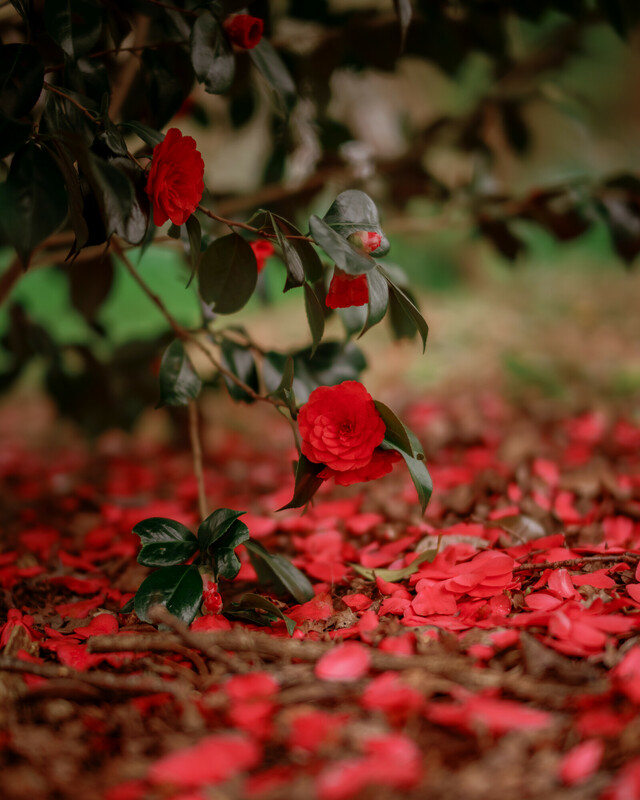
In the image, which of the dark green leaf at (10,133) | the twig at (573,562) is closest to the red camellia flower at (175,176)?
the dark green leaf at (10,133)

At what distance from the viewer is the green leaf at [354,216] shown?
632 mm

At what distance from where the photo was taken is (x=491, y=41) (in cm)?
125

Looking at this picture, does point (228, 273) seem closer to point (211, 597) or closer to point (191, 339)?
point (191, 339)

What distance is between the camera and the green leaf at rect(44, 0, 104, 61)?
0.64 metres

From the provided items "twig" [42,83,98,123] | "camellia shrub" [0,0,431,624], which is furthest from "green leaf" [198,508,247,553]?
"twig" [42,83,98,123]

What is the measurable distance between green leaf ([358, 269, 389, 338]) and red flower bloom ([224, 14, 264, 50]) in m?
0.34

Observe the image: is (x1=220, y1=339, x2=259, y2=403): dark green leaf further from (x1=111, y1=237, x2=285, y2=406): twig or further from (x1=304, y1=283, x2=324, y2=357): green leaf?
(x1=304, y1=283, x2=324, y2=357): green leaf

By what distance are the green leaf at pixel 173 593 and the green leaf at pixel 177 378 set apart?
208mm

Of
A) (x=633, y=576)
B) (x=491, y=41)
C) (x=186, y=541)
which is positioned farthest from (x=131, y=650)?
(x=491, y=41)

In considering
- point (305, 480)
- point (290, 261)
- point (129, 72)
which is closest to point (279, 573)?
point (305, 480)

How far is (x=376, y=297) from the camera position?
0.61m

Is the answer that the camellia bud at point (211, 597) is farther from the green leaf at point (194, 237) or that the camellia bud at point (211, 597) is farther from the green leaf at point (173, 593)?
the green leaf at point (194, 237)

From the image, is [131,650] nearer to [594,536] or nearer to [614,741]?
[614,741]

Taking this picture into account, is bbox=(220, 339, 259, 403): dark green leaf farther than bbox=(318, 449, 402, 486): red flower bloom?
Yes
